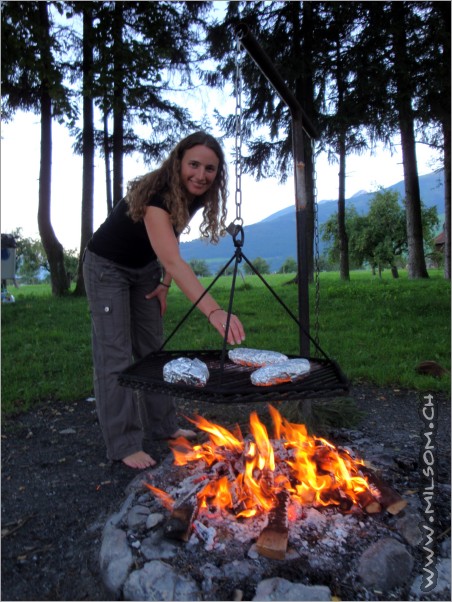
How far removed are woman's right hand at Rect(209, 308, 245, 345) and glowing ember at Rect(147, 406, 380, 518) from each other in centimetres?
63

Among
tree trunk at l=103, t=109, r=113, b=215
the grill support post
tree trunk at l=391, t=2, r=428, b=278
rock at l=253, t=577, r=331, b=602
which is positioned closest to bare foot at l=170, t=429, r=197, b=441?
the grill support post

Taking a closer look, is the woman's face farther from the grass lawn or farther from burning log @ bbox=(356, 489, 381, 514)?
burning log @ bbox=(356, 489, 381, 514)

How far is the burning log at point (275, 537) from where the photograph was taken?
1714 mm

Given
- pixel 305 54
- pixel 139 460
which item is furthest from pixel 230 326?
pixel 305 54

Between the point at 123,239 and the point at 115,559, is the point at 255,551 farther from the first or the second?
the point at 123,239

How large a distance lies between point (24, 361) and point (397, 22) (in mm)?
6744

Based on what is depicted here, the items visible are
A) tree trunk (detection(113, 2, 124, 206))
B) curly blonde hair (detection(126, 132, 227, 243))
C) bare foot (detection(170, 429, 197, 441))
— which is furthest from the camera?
tree trunk (detection(113, 2, 124, 206))

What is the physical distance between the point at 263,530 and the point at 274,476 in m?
0.33

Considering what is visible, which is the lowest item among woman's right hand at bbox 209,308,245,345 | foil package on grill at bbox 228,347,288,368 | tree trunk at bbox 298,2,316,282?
foil package on grill at bbox 228,347,288,368

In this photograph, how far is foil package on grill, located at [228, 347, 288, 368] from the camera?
200 centimetres

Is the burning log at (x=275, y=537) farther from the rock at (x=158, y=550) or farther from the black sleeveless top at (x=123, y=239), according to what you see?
the black sleeveless top at (x=123, y=239)

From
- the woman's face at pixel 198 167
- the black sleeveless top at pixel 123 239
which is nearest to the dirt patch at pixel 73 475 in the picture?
the black sleeveless top at pixel 123 239

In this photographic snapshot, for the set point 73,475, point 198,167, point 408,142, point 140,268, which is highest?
point 408,142

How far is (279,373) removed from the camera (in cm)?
171
